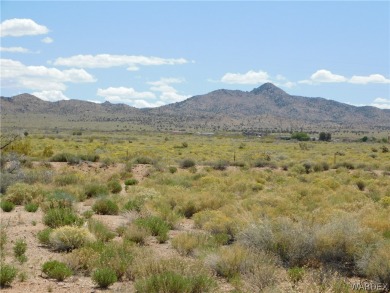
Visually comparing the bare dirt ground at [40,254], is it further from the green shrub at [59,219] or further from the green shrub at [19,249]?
the green shrub at [59,219]

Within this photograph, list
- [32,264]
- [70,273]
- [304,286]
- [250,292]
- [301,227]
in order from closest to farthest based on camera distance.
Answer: [304,286] → [250,292] → [70,273] → [32,264] → [301,227]

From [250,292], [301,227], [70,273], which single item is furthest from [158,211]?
[250,292]

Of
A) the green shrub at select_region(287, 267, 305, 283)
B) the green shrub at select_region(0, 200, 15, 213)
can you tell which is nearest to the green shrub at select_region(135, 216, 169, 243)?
the green shrub at select_region(287, 267, 305, 283)

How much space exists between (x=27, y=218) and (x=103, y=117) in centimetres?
17046

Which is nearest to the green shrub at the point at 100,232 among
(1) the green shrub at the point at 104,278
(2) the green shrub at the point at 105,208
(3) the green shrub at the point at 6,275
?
(1) the green shrub at the point at 104,278

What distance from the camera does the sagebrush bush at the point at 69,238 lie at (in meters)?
12.7

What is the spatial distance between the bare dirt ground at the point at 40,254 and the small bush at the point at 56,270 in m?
0.11

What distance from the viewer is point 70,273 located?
10531mm

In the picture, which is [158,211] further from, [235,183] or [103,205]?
[235,183]

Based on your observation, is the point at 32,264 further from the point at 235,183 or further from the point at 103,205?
the point at 235,183

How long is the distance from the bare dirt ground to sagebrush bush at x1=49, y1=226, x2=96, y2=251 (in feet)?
0.96

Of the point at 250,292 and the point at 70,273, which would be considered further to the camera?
the point at 70,273

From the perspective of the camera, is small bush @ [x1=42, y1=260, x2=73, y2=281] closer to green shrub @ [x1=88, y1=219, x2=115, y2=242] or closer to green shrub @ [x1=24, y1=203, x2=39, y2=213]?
green shrub @ [x1=88, y1=219, x2=115, y2=242]

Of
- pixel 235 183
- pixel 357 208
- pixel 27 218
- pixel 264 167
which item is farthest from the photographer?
pixel 264 167
